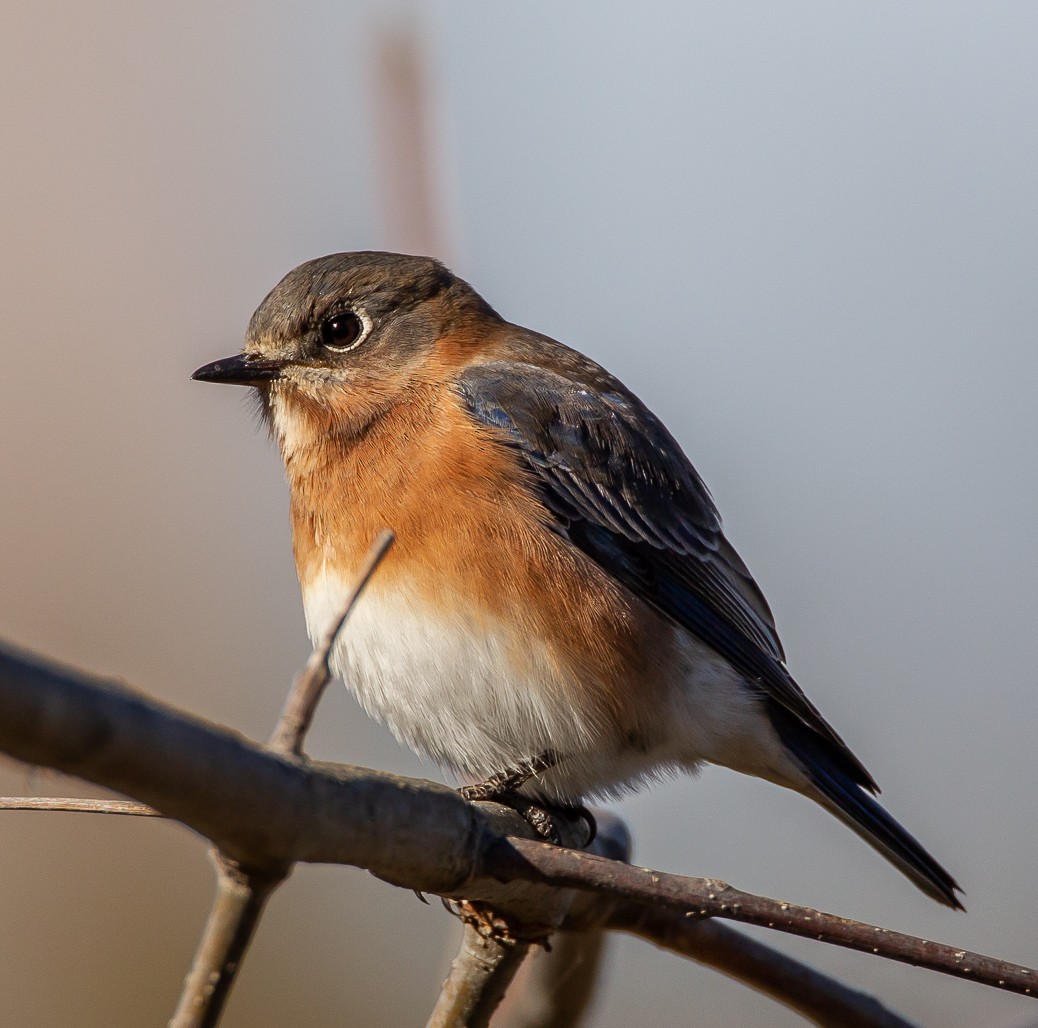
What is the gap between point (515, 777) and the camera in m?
4.38

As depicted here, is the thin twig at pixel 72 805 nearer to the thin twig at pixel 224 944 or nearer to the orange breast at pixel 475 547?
the thin twig at pixel 224 944

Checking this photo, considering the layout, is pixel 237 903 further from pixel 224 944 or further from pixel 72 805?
pixel 72 805

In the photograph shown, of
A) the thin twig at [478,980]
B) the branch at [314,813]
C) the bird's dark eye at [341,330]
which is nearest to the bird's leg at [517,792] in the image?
the thin twig at [478,980]

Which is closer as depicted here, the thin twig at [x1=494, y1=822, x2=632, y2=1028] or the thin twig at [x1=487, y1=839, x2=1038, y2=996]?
the thin twig at [x1=487, y1=839, x2=1038, y2=996]

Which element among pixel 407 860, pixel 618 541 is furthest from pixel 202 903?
pixel 407 860

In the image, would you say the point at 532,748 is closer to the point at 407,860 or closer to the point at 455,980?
the point at 455,980

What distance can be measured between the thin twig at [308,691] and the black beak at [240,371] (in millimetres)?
3038

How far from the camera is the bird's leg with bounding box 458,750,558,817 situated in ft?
14.1

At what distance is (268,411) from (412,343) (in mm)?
656

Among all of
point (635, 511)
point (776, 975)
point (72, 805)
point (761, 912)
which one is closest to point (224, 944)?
point (72, 805)

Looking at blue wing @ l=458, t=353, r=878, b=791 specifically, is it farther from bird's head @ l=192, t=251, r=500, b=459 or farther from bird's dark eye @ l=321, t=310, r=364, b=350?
bird's dark eye @ l=321, t=310, r=364, b=350

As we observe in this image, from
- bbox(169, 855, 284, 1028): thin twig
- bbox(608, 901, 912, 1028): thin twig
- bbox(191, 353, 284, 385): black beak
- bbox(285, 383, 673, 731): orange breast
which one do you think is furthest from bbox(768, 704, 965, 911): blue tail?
bbox(169, 855, 284, 1028): thin twig

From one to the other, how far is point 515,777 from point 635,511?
116 cm

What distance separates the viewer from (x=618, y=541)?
4707 millimetres
